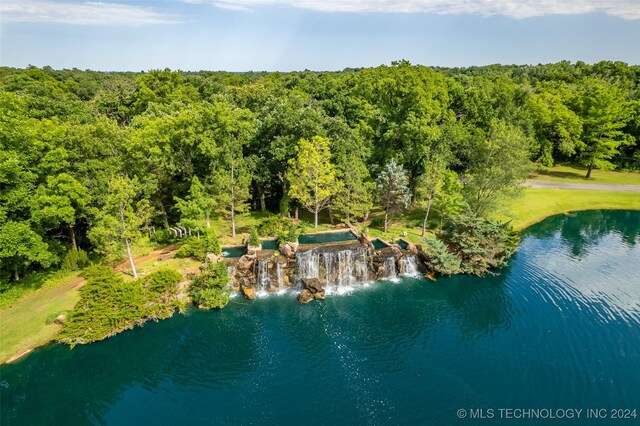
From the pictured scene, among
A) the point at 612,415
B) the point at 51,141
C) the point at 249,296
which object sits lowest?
the point at 612,415

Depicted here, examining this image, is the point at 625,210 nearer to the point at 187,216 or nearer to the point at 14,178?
the point at 187,216

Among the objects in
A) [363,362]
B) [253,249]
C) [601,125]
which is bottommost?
[363,362]

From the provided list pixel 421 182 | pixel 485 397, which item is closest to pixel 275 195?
pixel 421 182

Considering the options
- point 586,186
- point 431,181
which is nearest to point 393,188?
point 431,181

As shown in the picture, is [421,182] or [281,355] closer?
[281,355]

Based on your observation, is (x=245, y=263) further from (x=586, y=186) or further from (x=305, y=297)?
(x=586, y=186)

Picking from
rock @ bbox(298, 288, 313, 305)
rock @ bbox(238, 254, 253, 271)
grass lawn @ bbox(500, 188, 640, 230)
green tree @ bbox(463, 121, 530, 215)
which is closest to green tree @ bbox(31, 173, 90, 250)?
rock @ bbox(238, 254, 253, 271)

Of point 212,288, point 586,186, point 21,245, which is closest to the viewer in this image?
point 21,245
